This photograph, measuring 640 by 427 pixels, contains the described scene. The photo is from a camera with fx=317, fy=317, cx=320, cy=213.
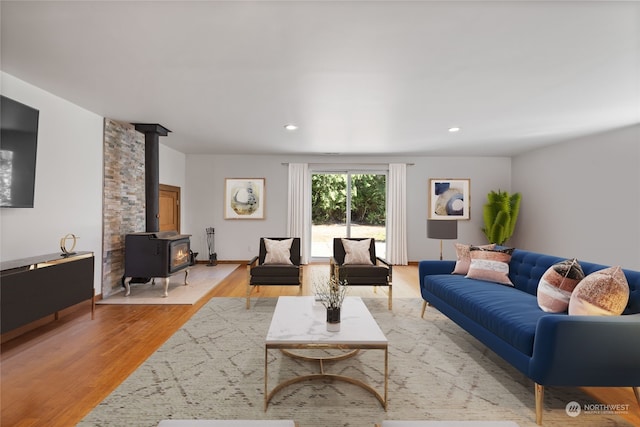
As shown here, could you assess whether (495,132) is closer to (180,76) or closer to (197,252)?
(180,76)

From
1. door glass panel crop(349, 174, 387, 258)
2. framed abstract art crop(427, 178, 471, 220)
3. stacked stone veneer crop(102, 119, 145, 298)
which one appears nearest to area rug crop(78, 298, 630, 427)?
stacked stone veneer crop(102, 119, 145, 298)

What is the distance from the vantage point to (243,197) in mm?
7402

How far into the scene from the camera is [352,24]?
7.23ft

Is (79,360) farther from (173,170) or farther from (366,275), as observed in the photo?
(173,170)

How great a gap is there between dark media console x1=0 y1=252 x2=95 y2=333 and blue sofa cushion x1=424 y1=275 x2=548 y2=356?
3.92 meters

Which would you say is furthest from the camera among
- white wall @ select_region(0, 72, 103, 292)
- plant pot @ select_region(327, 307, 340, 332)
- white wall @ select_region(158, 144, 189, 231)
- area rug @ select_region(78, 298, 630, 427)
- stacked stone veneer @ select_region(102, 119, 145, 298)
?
white wall @ select_region(158, 144, 189, 231)

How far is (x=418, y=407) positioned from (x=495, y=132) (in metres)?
4.61

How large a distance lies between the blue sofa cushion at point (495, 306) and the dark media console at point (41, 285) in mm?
3924

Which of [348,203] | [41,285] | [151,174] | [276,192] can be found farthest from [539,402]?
[276,192]

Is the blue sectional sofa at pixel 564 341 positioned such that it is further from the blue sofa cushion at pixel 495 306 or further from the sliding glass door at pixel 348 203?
the sliding glass door at pixel 348 203

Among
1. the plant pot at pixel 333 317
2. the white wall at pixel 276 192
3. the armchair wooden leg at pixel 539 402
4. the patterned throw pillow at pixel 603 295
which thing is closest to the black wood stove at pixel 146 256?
the white wall at pixel 276 192

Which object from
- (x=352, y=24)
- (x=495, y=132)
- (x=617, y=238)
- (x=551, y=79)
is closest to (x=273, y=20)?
(x=352, y=24)

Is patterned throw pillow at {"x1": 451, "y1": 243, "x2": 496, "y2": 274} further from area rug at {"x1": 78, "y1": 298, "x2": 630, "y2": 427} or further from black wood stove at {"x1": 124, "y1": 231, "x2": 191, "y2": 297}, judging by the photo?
black wood stove at {"x1": 124, "y1": 231, "x2": 191, "y2": 297}

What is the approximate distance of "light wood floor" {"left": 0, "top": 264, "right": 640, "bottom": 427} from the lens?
206cm
